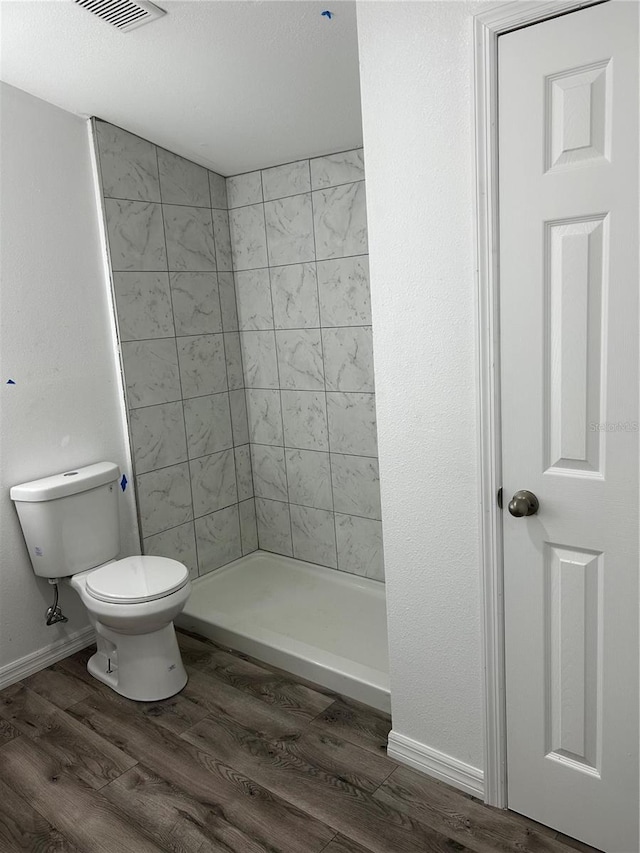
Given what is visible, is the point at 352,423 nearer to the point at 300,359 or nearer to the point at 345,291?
the point at 300,359

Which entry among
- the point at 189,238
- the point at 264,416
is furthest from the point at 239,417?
the point at 189,238

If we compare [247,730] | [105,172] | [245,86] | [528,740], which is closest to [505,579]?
[528,740]

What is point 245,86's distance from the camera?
2.36 meters

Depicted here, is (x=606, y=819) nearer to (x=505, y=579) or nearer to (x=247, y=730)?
(x=505, y=579)

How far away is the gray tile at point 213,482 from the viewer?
3.22 metres

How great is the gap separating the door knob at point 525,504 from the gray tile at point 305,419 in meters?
1.57

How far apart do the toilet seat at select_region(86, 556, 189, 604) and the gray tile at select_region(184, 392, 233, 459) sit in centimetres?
69

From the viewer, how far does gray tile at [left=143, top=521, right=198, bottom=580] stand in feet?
10.0

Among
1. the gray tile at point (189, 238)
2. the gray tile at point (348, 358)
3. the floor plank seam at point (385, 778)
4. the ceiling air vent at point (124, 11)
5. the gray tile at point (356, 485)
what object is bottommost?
the floor plank seam at point (385, 778)

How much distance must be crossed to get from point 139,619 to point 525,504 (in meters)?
1.41

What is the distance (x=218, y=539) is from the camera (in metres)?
3.37

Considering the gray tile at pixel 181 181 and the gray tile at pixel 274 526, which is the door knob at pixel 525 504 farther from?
the gray tile at pixel 181 181

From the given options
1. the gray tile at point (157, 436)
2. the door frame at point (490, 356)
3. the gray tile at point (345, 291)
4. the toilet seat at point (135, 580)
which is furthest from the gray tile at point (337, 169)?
the toilet seat at point (135, 580)

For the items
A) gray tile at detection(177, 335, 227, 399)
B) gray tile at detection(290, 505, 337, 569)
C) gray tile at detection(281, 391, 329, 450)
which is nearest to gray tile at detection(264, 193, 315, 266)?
gray tile at detection(177, 335, 227, 399)
